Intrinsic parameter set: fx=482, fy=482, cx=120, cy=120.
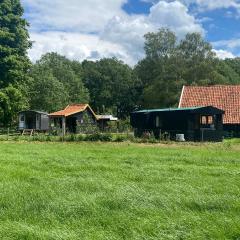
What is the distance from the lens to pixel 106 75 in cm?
8594

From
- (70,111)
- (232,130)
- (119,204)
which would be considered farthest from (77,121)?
(119,204)

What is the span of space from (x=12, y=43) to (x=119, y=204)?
41.1 meters

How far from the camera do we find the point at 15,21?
47.0m

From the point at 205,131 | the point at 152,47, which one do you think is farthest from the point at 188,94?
the point at 152,47

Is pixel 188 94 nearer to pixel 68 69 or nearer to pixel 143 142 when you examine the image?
pixel 143 142

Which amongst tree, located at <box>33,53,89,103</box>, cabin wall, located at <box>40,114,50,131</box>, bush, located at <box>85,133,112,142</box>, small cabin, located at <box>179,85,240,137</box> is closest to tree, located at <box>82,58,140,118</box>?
tree, located at <box>33,53,89,103</box>

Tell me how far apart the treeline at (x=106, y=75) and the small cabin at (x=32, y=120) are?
1.12m

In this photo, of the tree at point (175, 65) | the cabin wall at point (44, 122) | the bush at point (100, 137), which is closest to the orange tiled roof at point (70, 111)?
the cabin wall at point (44, 122)

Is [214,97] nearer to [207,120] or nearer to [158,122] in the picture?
[207,120]

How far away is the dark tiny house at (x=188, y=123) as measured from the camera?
110 ft

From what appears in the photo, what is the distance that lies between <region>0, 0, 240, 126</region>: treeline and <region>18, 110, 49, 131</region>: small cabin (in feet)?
3.67

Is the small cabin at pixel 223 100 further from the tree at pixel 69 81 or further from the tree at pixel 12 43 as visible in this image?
the tree at pixel 69 81

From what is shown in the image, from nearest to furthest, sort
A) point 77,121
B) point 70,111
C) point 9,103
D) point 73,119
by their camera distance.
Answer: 1. point 9,103
2. point 77,121
3. point 70,111
4. point 73,119

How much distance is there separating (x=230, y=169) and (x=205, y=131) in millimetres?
19987
